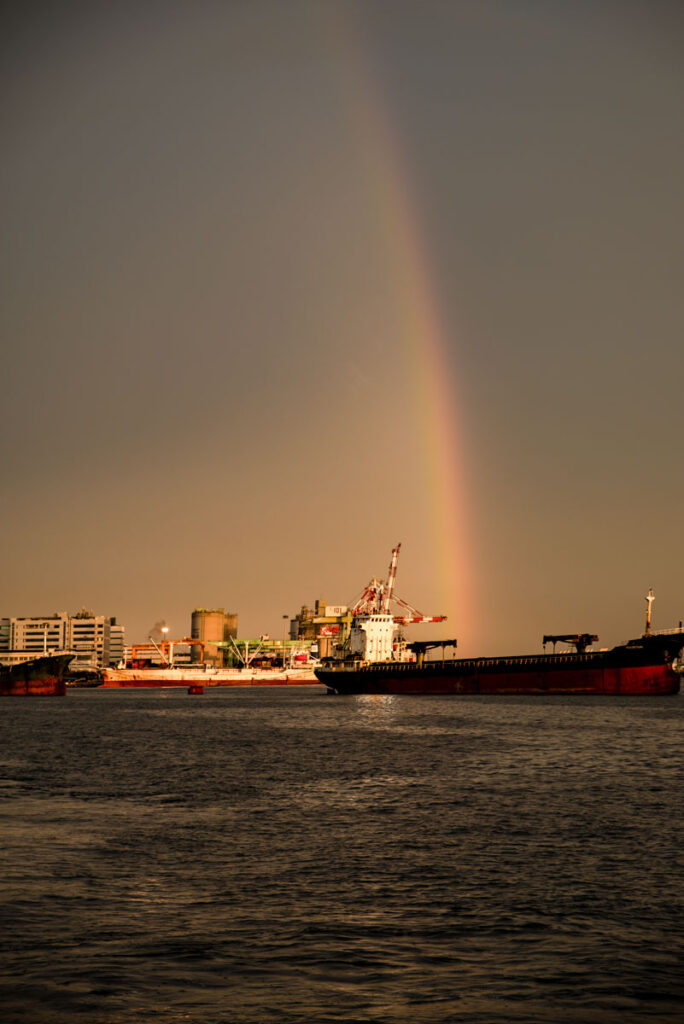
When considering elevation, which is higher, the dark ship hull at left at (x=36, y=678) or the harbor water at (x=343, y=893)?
the harbor water at (x=343, y=893)

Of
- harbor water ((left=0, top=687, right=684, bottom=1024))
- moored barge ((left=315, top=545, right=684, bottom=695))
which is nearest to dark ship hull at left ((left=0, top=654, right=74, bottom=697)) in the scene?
moored barge ((left=315, top=545, right=684, bottom=695))

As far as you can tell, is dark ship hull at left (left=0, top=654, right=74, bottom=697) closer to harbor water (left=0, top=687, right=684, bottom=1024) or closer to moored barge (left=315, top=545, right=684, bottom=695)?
moored barge (left=315, top=545, right=684, bottom=695)

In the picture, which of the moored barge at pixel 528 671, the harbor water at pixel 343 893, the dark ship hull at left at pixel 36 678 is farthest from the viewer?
the dark ship hull at left at pixel 36 678

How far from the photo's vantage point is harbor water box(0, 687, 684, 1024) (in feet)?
54.0

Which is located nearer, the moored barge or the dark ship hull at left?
the moored barge

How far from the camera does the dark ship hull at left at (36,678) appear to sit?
17438 cm

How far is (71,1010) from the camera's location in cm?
1570

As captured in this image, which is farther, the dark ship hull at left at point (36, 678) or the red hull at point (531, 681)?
the dark ship hull at left at point (36, 678)

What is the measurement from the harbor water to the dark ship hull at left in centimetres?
12430

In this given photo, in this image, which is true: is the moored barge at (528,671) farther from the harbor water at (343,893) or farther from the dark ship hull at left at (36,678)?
the harbor water at (343,893)

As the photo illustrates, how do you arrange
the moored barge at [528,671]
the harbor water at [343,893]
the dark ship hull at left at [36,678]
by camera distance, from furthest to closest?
the dark ship hull at left at [36,678]
the moored barge at [528,671]
the harbor water at [343,893]

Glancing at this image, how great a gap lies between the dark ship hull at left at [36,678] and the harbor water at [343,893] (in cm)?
12430

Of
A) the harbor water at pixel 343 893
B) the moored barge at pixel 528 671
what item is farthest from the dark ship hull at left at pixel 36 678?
the harbor water at pixel 343 893

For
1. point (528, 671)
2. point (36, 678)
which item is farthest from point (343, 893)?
point (36, 678)
